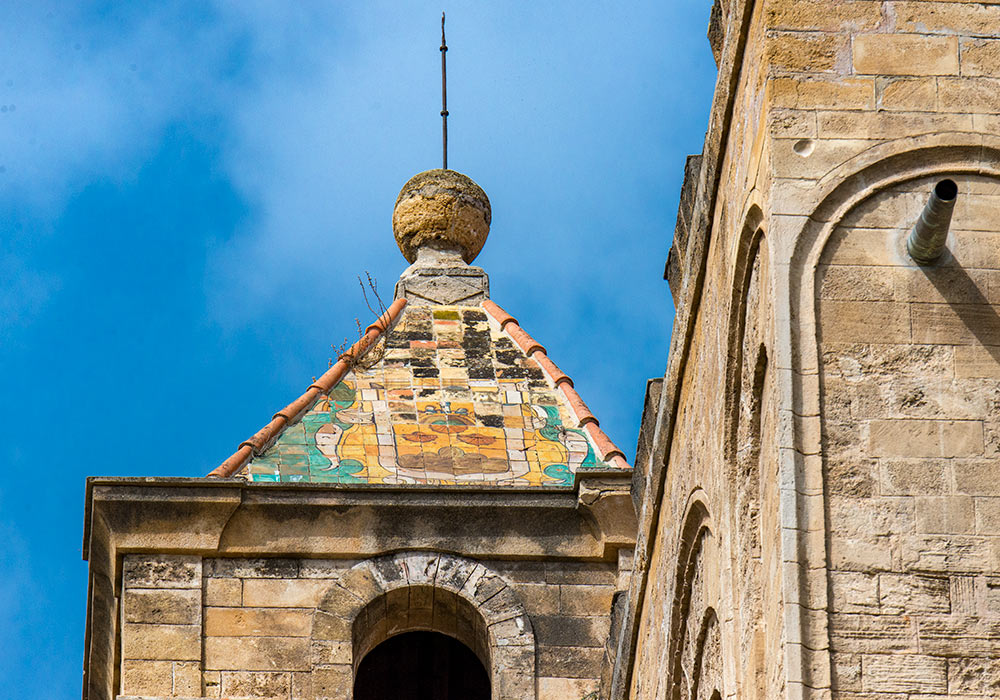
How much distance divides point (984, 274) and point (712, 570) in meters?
2.07

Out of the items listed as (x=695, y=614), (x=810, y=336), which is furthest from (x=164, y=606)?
(x=810, y=336)

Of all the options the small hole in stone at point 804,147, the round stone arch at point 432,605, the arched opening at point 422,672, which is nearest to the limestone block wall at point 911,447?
the small hole in stone at point 804,147

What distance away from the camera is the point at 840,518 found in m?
8.97

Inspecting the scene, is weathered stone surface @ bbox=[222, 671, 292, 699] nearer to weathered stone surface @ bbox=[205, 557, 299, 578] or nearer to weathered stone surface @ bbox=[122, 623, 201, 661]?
weathered stone surface @ bbox=[122, 623, 201, 661]

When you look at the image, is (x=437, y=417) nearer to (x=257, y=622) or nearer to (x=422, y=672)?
(x=257, y=622)

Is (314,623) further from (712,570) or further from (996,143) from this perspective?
(996,143)

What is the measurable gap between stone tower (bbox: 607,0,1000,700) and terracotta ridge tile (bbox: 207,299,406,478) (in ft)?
23.8

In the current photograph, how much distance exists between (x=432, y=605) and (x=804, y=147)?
8215 mm

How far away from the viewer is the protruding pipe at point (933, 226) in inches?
356

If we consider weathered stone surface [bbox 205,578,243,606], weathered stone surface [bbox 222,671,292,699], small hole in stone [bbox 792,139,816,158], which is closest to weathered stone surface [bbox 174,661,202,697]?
weathered stone surface [bbox 222,671,292,699]

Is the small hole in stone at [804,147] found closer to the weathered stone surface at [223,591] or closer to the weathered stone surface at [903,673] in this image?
the weathered stone surface at [903,673]

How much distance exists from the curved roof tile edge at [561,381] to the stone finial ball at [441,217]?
91 centimetres

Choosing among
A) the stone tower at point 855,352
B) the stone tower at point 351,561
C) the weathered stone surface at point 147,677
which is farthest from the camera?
the stone tower at point 351,561

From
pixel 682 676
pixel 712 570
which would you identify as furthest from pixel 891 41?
pixel 682 676
